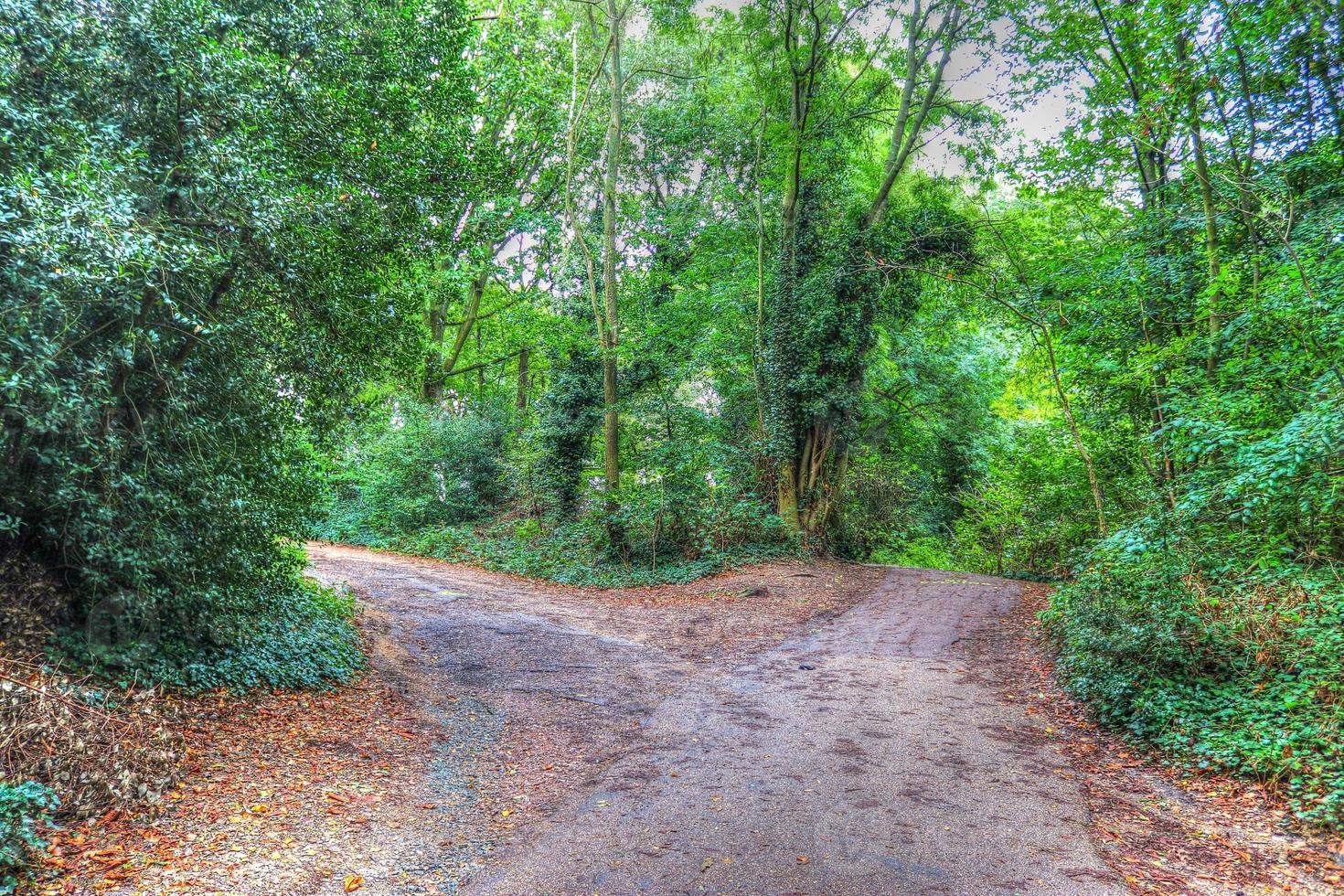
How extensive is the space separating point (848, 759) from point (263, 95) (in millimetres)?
7730

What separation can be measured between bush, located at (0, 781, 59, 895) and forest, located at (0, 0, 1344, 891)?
0.06 metres

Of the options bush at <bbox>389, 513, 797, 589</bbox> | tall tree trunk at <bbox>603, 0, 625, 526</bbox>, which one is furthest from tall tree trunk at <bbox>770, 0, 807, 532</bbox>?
tall tree trunk at <bbox>603, 0, 625, 526</bbox>

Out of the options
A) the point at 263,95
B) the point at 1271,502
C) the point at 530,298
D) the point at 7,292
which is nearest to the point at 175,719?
the point at 7,292

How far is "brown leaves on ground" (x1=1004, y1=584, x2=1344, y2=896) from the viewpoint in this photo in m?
3.93

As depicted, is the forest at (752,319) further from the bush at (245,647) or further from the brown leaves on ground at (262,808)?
the brown leaves on ground at (262,808)

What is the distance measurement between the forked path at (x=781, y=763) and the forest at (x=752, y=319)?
4.91 ft

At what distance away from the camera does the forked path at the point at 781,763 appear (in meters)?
4.08

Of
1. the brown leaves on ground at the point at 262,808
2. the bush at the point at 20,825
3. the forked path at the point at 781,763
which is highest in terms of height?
the bush at the point at 20,825

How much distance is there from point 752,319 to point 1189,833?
14.8 metres

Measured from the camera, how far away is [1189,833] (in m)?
4.51

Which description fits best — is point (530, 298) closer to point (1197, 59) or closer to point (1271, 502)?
point (1197, 59)

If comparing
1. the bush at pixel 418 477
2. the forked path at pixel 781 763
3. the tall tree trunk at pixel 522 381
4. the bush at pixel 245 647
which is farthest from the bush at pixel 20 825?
the tall tree trunk at pixel 522 381

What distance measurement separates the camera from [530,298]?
20766 millimetres

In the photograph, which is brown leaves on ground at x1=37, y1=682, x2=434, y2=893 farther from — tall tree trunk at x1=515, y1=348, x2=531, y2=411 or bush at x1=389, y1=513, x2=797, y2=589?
tall tree trunk at x1=515, y1=348, x2=531, y2=411
